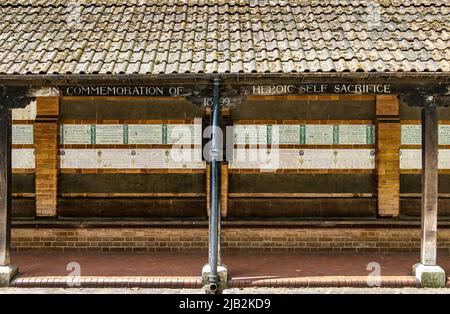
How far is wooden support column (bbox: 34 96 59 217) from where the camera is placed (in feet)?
34.1

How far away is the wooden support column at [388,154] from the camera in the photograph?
10.3m

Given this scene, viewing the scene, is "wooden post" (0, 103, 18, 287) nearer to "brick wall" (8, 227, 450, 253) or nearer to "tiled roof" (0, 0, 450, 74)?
"tiled roof" (0, 0, 450, 74)

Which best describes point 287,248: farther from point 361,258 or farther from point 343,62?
point 343,62

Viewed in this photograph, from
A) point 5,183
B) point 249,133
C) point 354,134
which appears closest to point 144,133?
point 249,133

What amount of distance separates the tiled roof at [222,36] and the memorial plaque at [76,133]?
224 centimetres

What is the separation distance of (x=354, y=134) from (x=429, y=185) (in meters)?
2.49

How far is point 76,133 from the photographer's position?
1048 centimetres

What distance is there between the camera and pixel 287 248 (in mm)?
10297

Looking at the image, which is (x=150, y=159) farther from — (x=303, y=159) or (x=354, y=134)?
(x=354, y=134)

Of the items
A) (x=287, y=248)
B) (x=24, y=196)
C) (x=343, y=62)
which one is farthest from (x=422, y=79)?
(x=24, y=196)

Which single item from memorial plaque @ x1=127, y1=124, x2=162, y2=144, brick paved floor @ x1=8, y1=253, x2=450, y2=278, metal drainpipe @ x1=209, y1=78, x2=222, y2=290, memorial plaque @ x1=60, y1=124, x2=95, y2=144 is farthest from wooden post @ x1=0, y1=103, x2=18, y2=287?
metal drainpipe @ x1=209, y1=78, x2=222, y2=290

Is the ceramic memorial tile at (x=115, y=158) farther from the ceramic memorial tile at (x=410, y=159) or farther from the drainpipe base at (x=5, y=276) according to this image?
the ceramic memorial tile at (x=410, y=159)

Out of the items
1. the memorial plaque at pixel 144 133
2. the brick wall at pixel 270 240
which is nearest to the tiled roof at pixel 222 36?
the memorial plaque at pixel 144 133

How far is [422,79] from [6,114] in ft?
22.4
